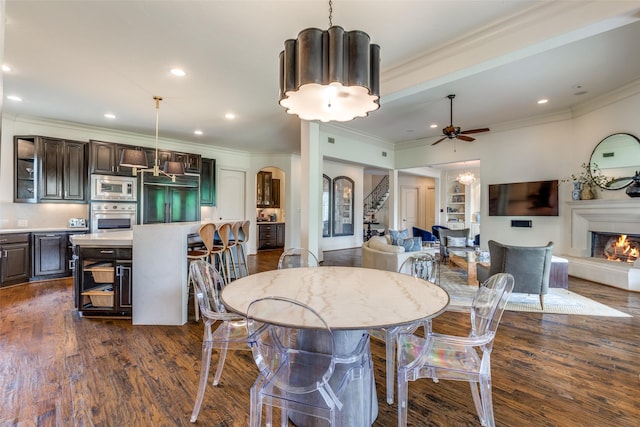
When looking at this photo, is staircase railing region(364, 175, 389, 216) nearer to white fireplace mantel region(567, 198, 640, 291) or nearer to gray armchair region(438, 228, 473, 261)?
gray armchair region(438, 228, 473, 261)

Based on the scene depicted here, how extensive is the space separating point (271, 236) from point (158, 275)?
5774 mm

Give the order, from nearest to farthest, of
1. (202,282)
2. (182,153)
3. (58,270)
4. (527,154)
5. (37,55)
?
(202,282) < (37,55) < (58,270) < (527,154) < (182,153)

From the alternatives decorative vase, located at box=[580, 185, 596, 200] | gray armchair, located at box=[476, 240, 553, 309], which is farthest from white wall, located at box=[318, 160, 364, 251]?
gray armchair, located at box=[476, 240, 553, 309]

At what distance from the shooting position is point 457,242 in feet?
21.7

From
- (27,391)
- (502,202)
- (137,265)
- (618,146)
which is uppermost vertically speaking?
(618,146)

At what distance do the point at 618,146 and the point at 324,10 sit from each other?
5.26m

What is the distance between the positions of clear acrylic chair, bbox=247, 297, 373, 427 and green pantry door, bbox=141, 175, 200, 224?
18.2 feet

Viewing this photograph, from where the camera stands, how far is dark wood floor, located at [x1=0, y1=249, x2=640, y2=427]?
1.97 m

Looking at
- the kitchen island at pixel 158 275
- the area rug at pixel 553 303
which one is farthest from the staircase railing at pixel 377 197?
the kitchen island at pixel 158 275

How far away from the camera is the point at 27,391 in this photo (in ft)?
7.19

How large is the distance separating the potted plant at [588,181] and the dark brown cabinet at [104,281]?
7.10 m

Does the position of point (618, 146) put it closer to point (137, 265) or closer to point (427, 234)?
point (427, 234)

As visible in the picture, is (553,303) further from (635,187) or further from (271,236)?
(271,236)

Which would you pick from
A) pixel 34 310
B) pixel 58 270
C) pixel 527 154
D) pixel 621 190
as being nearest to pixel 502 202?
pixel 527 154
